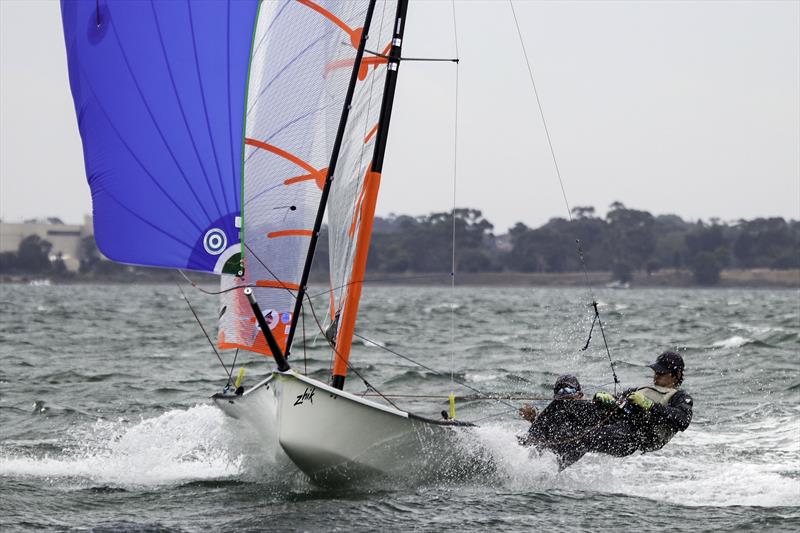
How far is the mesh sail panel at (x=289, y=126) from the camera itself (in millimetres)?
7949

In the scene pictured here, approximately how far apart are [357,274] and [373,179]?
2.16 feet

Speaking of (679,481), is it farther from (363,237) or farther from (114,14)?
(114,14)

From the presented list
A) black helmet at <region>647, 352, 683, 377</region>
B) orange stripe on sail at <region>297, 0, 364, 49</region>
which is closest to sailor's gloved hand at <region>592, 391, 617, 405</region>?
black helmet at <region>647, 352, 683, 377</region>

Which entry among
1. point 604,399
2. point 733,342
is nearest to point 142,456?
point 604,399

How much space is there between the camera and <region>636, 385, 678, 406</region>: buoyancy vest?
7.62 meters

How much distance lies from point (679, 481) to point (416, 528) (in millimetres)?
2576

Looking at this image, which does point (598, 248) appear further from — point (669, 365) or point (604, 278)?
point (669, 365)

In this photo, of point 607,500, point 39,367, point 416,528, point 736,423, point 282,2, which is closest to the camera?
point 416,528

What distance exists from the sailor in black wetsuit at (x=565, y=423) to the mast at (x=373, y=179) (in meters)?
1.34

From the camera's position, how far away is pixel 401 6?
7.85 metres

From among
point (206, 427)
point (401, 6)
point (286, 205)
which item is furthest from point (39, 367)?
point (401, 6)

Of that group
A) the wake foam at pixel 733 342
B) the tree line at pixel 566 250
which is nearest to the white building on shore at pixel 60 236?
the tree line at pixel 566 250

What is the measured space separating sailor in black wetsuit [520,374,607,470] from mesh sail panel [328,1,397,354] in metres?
1.48

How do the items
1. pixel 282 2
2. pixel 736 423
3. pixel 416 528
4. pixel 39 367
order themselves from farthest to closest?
→ pixel 39 367 < pixel 736 423 < pixel 282 2 < pixel 416 528
